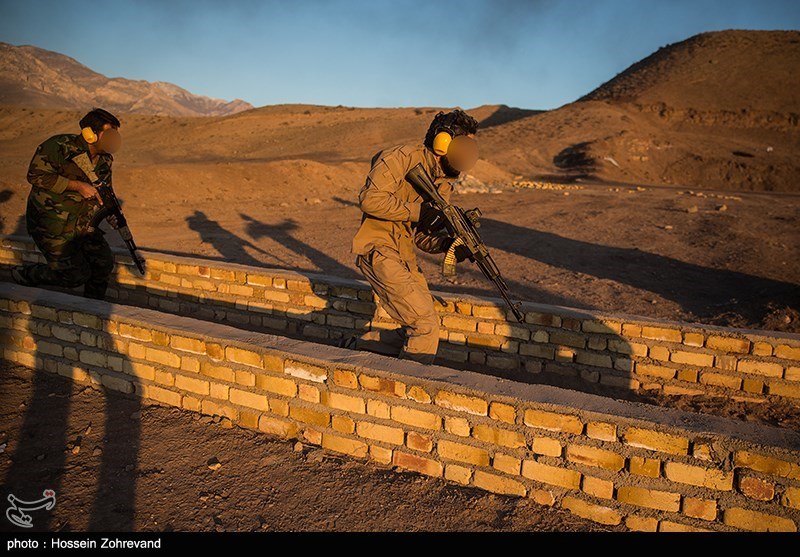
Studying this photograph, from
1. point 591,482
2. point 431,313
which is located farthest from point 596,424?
point 431,313

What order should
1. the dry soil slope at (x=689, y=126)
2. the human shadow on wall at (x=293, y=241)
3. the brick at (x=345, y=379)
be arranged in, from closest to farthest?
the brick at (x=345, y=379) → the human shadow on wall at (x=293, y=241) → the dry soil slope at (x=689, y=126)

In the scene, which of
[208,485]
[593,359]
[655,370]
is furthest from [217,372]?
[655,370]

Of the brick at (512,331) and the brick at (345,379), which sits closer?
the brick at (345,379)

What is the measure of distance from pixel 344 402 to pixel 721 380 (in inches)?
118

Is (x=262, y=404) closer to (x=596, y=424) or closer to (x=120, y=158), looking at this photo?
(x=596, y=424)

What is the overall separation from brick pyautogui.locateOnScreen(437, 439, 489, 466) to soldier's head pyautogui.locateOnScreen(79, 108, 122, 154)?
3.88m

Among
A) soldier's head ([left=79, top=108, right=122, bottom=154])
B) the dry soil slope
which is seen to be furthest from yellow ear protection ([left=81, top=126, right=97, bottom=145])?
the dry soil slope

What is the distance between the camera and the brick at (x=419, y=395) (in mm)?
2377

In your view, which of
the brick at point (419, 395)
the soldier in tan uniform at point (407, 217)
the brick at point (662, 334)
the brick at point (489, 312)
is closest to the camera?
the brick at point (419, 395)

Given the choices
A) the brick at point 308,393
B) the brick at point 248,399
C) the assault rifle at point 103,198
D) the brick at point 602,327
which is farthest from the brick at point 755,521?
the assault rifle at point 103,198

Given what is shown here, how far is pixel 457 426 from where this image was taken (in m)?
2.33

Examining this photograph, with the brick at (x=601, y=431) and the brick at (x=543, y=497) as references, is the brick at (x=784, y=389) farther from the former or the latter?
the brick at (x=543, y=497)

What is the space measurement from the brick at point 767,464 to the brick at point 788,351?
2093 mm
